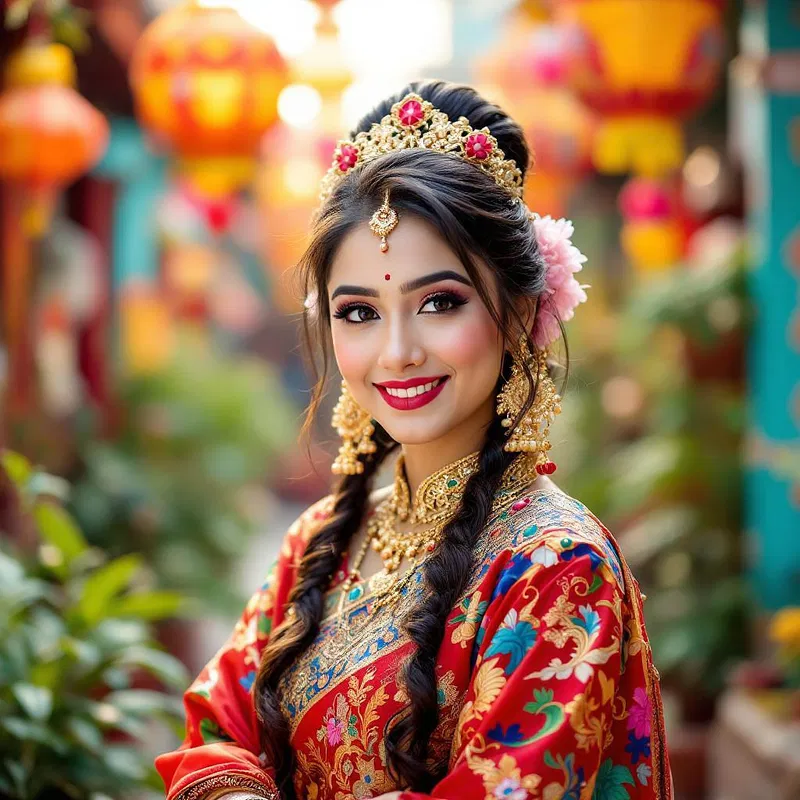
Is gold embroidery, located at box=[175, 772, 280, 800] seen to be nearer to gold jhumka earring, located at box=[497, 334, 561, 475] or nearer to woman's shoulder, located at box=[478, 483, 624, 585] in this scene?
woman's shoulder, located at box=[478, 483, 624, 585]

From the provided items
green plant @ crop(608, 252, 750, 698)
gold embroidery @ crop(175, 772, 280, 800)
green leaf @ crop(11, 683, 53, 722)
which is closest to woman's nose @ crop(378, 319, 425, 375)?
gold embroidery @ crop(175, 772, 280, 800)

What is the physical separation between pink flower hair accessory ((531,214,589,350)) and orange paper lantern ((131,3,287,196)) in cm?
281

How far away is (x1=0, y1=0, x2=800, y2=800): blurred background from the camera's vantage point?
10.7ft

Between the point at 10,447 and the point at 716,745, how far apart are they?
3.25m

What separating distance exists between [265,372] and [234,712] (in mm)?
5929

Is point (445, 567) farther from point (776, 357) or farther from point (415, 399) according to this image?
point (776, 357)

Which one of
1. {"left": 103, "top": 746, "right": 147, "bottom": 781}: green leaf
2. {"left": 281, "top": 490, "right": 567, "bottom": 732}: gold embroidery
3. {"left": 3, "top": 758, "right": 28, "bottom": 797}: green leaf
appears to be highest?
{"left": 281, "top": 490, "right": 567, "bottom": 732}: gold embroidery

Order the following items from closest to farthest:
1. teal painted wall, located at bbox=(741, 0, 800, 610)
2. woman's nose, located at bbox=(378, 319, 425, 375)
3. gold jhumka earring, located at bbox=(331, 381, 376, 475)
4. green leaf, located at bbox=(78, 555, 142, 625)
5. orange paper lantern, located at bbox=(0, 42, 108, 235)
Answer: woman's nose, located at bbox=(378, 319, 425, 375)
gold jhumka earring, located at bbox=(331, 381, 376, 475)
green leaf, located at bbox=(78, 555, 142, 625)
orange paper lantern, located at bbox=(0, 42, 108, 235)
teal painted wall, located at bbox=(741, 0, 800, 610)

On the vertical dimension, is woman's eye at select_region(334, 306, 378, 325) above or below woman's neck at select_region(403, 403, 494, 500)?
above

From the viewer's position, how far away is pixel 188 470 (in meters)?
7.02

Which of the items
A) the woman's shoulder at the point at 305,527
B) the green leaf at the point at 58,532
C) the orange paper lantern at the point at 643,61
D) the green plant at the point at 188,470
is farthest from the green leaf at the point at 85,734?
the green plant at the point at 188,470

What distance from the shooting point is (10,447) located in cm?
555

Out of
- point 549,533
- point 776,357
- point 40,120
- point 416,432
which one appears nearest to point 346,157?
point 416,432

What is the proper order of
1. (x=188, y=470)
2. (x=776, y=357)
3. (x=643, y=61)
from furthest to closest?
(x=188, y=470), (x=776, y=357), (x=643, y=61)
